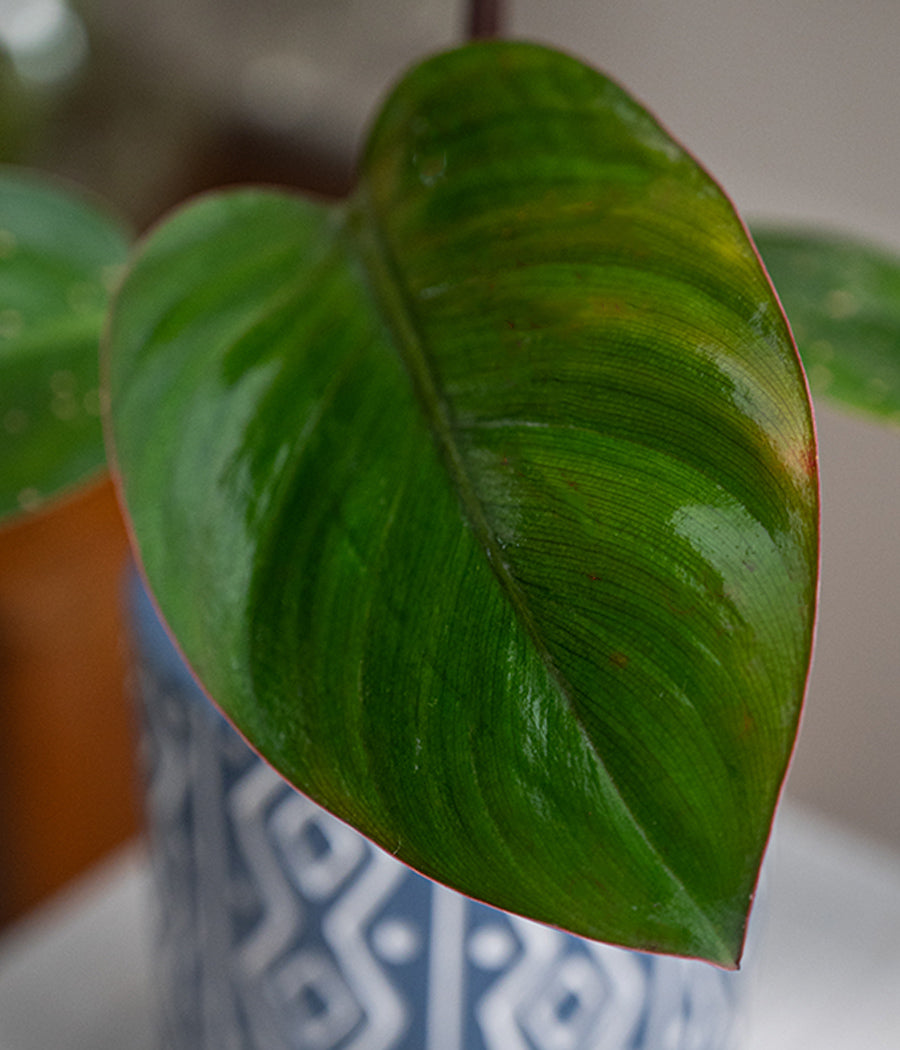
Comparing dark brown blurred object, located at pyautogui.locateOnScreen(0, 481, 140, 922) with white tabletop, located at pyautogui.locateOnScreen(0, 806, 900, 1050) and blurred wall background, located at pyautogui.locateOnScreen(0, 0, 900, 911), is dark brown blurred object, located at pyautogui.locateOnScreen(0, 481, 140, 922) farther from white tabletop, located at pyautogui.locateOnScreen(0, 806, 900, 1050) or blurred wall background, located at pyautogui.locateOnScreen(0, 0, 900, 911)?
white tabletop, located at pyautogui.locateOnScreen(0, 806, 900, 1050)

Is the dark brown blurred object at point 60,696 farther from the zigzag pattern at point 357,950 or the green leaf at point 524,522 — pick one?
the green leaf at point 524,522

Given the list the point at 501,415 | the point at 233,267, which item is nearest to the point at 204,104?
the point at 233,267

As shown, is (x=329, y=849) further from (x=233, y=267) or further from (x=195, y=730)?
(x=233, y=267)

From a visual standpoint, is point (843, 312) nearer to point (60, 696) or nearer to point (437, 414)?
point (437, 414)

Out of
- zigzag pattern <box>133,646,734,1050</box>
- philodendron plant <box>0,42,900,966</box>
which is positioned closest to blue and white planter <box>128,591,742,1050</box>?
zigzag pattern <box>133,646,734,1050</box>

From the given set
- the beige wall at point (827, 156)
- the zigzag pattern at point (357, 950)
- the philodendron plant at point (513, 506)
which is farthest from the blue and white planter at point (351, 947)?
the beige wall at point (827, 156)

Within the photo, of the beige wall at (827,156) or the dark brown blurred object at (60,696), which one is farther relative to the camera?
the dark brown blurred object at (60,696)
